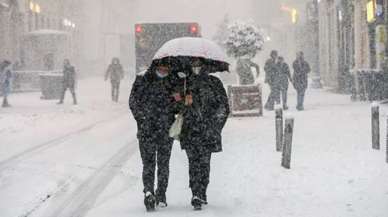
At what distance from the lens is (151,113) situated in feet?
24.2

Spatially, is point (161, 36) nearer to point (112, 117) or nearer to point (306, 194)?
point (112, 117)

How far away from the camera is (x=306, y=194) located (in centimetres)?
831

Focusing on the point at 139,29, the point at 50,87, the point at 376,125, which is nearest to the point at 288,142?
the point at 376,125

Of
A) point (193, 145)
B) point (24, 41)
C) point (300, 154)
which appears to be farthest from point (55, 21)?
point (193, 145)

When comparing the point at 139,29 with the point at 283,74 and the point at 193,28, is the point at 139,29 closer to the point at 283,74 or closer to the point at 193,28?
the point at 193,28

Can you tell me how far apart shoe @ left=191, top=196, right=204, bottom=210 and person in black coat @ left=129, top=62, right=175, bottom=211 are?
16.2 inches

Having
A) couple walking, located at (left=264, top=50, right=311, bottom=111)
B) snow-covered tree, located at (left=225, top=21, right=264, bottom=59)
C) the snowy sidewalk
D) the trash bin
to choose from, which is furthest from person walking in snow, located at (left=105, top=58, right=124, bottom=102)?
the snowy sidewalk

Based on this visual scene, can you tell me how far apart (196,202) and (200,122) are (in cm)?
84

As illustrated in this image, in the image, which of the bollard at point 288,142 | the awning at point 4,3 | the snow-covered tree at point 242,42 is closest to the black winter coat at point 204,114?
the bollard at point 288,142

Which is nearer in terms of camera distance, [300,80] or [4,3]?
[300,80]

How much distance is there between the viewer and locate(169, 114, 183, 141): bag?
726 centimetres

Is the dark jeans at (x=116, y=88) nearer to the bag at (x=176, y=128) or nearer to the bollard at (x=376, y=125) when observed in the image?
the bollard at (x=376, y=125)

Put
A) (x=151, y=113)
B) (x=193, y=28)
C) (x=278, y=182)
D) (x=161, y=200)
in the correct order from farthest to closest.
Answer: (x=193, y=28), (x=278, y=182), (x=161, y=200), (x=151, y=113)

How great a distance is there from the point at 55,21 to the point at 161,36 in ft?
111
